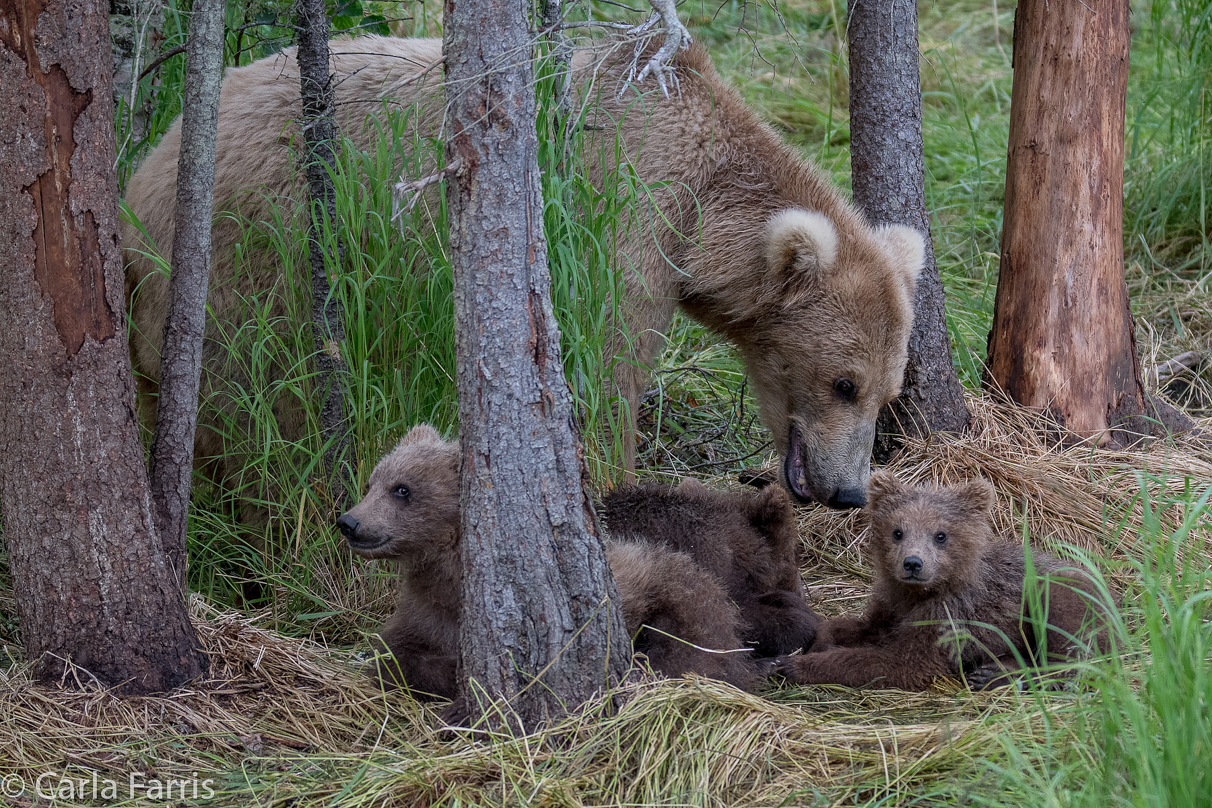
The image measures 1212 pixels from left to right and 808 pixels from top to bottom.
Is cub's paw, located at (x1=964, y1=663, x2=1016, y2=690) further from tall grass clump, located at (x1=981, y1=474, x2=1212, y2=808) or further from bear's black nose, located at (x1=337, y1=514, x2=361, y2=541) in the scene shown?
bear's black nose, located at (x1=337, y1=514, x2=361, y2=541)

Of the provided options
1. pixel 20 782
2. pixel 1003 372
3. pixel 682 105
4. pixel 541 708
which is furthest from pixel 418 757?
pixel 1003 372

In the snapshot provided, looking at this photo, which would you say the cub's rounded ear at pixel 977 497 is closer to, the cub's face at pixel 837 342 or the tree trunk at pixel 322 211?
the cub's face at pixel 837 342

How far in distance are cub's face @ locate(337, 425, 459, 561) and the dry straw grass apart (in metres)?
0.48

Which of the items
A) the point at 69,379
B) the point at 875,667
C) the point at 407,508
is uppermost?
the point at 69,379

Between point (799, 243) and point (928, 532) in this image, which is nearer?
point (928, 532)

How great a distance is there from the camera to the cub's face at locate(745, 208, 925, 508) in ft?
15.3

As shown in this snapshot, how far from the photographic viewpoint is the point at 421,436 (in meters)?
3.81

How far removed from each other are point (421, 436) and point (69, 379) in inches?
43.8

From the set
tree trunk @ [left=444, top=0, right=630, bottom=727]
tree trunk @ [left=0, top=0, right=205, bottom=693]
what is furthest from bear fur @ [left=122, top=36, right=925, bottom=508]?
tree trunk @ [left=444, top=0, right=630, bottom=727]

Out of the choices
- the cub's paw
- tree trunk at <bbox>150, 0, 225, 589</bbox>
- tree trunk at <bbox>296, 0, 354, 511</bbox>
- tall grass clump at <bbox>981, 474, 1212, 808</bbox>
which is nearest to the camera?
tall grass clump at <bbox>981, 474, 1212, 808</bbox>

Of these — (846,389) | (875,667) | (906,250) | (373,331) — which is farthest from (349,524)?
(906,250)

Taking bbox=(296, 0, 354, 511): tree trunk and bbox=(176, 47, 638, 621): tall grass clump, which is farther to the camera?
bbox=(296, 0, 354, 511): tree trunk

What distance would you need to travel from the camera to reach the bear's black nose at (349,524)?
345 centimetres

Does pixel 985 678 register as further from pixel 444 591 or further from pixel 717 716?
pixel 444 591
